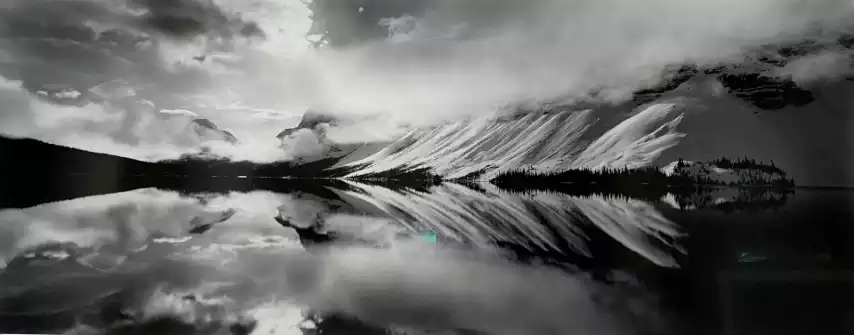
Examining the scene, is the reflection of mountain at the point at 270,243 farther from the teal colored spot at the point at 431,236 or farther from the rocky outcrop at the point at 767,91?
the rocky outcrop at the point at 767,91

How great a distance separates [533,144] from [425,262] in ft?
1.95

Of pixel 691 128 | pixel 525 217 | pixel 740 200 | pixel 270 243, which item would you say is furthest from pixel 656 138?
pixel 270 243

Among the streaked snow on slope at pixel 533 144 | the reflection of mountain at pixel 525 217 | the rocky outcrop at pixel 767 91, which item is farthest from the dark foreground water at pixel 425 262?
the rocky outcrop at pixel 767 91

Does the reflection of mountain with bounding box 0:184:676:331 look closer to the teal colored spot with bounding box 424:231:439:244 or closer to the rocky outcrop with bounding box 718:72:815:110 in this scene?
the teal colored spot with bounding box 424:231:439:244

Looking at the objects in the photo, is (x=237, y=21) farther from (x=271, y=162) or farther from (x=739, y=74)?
(x=739, y=74)

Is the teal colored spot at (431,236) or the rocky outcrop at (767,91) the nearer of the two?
the rocky outcrop at (767,91)

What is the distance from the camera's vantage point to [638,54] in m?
1.81

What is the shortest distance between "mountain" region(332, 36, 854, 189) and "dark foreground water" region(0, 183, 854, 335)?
12 cm

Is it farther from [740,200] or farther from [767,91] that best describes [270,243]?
[767,91]

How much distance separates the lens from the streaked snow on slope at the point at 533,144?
178 centimetres

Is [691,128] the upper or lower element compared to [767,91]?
lower

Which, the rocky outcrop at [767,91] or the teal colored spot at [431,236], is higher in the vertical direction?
the rocky outcrop at [767,91]

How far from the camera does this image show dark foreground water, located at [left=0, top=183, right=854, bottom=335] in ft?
5.49

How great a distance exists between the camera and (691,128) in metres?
1.76
